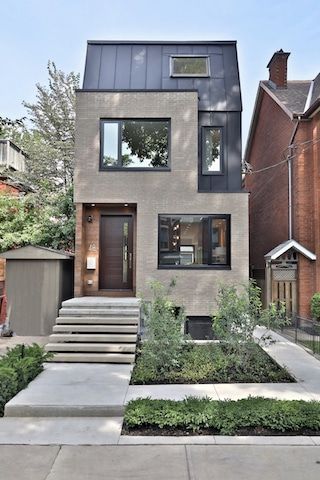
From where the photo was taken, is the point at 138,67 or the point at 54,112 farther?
the point at 54,112

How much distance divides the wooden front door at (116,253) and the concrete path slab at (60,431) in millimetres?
6126

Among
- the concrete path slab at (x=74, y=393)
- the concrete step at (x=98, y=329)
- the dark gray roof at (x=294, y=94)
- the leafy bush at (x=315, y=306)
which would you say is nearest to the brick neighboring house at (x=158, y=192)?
the concrete step at (x=98, y=329)

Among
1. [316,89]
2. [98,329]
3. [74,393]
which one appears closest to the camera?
[74,393]

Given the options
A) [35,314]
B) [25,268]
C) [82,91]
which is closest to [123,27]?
[82,91]

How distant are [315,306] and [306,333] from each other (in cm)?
110

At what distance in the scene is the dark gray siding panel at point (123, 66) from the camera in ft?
37.4

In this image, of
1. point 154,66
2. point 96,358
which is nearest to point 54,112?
point 154,66

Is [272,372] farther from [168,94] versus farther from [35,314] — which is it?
[168,94]

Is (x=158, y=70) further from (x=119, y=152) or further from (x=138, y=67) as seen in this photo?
(x=119, y=152)

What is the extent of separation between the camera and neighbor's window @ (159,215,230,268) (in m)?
10.4

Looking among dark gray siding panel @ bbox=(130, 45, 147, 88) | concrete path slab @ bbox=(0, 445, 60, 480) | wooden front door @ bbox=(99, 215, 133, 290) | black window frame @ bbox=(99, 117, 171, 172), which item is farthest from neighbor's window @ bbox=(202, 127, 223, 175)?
concrete path slab @ bbox=(0, 445, 60, 480)

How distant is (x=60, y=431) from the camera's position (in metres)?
4.61

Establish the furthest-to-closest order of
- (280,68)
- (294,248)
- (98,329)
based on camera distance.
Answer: (280,68)
(294,248)
(98,329)

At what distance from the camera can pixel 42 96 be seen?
21.8 m
